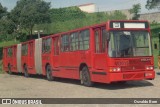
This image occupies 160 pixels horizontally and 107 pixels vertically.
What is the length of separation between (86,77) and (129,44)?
2709 mm

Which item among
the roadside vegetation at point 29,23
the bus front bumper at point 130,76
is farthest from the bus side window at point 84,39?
the roadside vegetation at point 29,23

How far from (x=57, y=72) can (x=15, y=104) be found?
943 centimetres

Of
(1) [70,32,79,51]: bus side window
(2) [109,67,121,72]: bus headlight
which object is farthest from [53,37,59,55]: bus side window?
(2) [109,67,121,72]: bus headlight

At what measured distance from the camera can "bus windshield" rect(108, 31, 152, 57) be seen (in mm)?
15820

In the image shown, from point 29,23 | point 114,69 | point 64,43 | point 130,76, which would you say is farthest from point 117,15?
point 114,69

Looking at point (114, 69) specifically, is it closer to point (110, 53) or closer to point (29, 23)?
point (110, 53)

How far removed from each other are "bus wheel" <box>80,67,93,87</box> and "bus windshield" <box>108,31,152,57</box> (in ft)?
7.13

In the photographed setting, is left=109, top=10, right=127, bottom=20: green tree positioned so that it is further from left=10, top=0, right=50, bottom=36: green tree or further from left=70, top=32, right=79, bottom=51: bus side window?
left=70, top=32, right=79, bottom=51: bus side window

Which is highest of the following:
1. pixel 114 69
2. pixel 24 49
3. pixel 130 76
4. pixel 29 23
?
pixel 29 23

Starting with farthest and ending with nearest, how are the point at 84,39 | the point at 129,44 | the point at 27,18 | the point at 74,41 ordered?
the point at 27,18 < the point at 74,41 < the point at 84,39 < the point at 129,44

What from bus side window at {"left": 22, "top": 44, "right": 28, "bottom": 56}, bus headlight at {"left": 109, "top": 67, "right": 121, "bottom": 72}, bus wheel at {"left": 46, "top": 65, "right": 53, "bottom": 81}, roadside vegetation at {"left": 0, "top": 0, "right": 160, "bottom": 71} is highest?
roadside vegetation at {"left": 0, "top": 0, "right": 160, "bottom": 71}

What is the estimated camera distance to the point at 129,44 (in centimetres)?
1616

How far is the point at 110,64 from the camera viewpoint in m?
15.7

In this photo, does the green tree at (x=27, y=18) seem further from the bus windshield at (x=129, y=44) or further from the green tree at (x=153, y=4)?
the bus windshield at (x=129, y=44)
